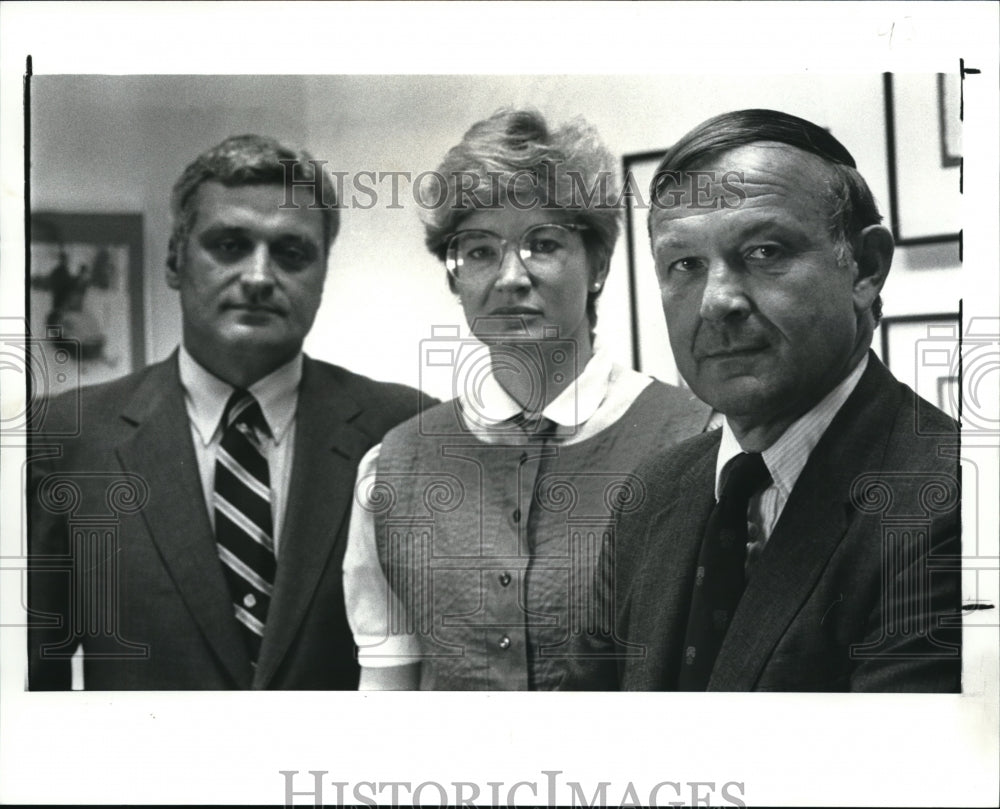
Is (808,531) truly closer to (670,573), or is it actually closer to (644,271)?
(670,573)

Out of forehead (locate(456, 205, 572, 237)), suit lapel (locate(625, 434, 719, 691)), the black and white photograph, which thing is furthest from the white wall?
suit lapel (locate(625, 434, 719, 691))

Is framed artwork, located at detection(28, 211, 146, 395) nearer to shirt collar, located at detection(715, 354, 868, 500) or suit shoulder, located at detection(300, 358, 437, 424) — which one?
suit shoulder, located at detection(300, 358, 437, 424)

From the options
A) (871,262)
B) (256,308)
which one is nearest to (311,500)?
(256,308)

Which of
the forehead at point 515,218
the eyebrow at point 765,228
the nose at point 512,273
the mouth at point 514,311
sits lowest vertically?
the mouth at point 514,311

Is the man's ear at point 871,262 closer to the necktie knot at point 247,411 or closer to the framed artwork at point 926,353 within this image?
the framed artwork at point 926,353

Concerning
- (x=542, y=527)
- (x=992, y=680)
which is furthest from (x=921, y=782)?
(x=542, y=527)

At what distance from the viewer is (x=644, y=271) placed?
6.46 feet

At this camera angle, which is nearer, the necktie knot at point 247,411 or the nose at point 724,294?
the nose at point 724,294

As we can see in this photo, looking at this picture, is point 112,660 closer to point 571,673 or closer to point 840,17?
point 571,673

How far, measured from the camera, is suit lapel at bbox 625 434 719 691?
6.45ft

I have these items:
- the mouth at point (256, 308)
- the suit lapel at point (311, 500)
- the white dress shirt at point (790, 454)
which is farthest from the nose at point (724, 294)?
the mouth at point (256, 308)

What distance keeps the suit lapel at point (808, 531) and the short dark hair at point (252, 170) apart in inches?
34.8

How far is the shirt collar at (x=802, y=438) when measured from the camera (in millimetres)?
1948

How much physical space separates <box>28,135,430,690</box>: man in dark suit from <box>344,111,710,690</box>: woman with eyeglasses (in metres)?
0.10
